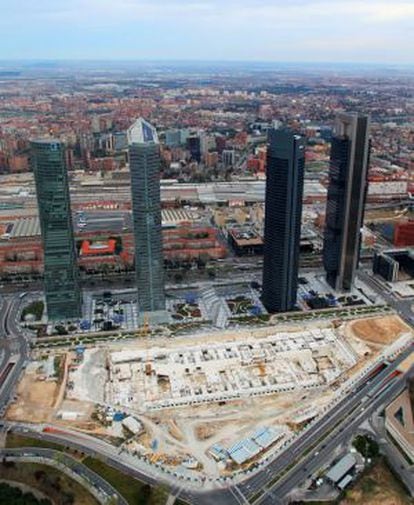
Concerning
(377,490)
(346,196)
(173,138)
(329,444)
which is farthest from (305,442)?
(173,138)

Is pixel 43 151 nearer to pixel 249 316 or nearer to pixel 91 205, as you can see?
pixel 249 316

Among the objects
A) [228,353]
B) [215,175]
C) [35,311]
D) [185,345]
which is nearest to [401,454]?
[228,353]

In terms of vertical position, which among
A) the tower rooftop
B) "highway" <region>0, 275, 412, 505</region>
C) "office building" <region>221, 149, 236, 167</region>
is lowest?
"highway" <region>0, 275, 412, 505</region>

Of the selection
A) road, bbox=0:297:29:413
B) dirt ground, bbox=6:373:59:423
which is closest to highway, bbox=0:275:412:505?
road, bbox=0:297:29:413

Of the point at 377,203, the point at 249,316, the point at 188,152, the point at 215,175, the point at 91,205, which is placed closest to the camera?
the point at 249,316

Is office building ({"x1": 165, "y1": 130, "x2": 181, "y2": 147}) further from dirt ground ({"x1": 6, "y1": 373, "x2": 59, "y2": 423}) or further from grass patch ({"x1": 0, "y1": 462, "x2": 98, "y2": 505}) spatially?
grass patch ({"x1": 0, "y1": 462, "x2": 98, "y2": 505})

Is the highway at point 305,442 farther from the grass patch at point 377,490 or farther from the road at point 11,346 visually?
the road at point 11,346

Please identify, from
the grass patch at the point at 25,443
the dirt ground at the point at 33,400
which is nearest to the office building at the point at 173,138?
the dirt ground at the point at 33,400
